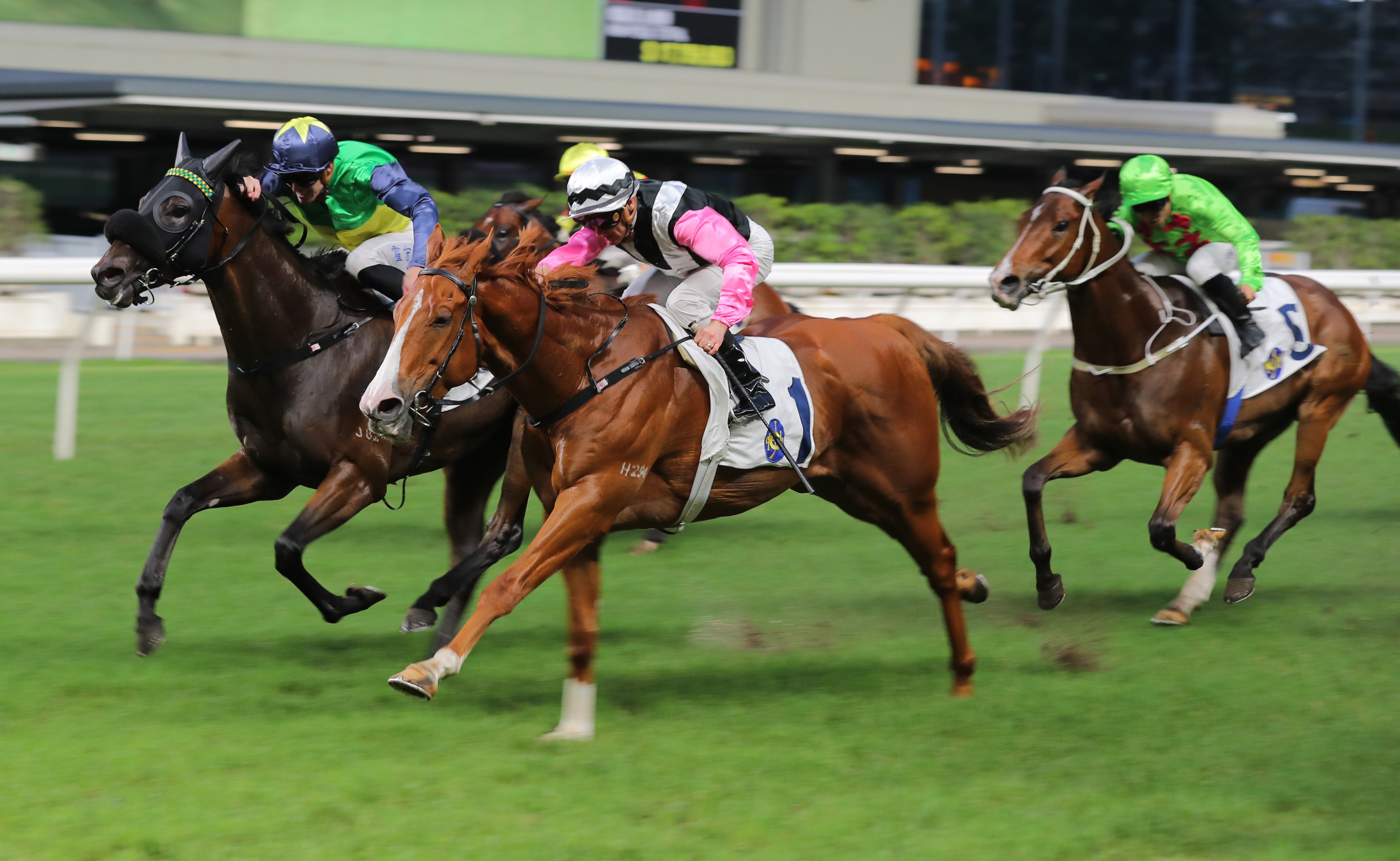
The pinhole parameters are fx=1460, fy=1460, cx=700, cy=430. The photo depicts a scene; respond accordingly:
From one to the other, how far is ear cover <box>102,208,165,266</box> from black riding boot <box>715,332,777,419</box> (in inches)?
67.2

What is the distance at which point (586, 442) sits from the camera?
3.83 m

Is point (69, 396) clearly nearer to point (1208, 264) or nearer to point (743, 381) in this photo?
point (743, 381)

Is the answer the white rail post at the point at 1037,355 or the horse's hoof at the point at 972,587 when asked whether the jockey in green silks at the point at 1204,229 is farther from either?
the white rail post at the point at 1037,355

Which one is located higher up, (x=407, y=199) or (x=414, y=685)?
(x=407, y=199)

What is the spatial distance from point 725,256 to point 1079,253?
1.79 metres

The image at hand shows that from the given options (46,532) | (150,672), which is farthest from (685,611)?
(46,532)

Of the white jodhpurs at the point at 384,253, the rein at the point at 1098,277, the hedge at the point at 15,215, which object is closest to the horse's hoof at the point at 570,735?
the white jodhpurs at the point at 384,253

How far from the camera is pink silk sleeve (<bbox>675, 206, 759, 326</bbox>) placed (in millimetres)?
4137

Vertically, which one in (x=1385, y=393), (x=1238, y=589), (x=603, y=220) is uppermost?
(x=603, y=220)

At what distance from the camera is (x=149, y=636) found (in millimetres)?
4418

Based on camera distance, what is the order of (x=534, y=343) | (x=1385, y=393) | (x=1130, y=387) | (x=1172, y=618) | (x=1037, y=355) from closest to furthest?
1. (x=534, y=343)
2. (x=1172, y=618)
3. (x=1130, y=387)
4. (x=1385, y=393)
5. (x=1037, y=355)

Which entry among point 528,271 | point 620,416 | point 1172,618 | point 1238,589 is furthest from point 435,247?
point 1238,589

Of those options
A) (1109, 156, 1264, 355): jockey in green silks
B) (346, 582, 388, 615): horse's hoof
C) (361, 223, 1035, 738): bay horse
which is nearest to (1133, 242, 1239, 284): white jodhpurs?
(1109, 156, 1264, 355): jockey in green silks

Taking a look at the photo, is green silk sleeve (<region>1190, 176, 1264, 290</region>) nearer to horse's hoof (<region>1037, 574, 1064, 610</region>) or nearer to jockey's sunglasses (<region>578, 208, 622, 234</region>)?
horse's hoof (<region>1037, 574, 1064, 610</region>)
